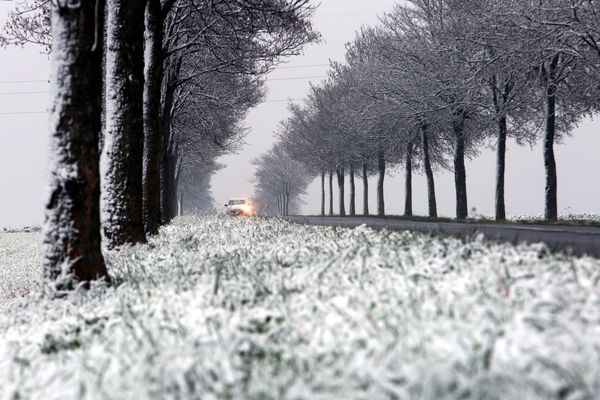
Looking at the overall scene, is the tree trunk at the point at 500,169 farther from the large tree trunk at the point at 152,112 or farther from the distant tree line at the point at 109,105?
the large tree trunk at the point at 152,112

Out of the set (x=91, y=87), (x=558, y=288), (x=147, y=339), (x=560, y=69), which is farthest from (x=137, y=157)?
(x=560, y=69)

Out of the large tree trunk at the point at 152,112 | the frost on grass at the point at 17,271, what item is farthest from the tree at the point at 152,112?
the frost on grass at the point at 17,271

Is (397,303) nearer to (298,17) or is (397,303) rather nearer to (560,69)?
(298,17)

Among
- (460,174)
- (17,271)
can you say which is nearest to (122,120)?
(17,271)

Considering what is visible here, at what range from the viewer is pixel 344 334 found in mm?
3217

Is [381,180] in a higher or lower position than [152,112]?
lower

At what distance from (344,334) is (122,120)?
773 centimetres

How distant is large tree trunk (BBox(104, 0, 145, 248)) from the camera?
9648mm

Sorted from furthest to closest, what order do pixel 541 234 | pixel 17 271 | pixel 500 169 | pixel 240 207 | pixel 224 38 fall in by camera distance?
pixel 240 207 → pixel 500 169 → pixel 224 38 → pixel 17 271 → pixel 541 234

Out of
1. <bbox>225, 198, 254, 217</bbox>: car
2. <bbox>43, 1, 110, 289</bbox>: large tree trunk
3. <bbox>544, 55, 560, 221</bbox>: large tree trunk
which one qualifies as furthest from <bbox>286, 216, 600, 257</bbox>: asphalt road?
<bbox>225, 198, 254, 217</bbox>: car

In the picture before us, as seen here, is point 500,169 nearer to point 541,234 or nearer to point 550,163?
point 550,163

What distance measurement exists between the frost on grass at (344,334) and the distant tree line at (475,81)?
1397cm

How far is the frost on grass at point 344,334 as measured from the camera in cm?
263

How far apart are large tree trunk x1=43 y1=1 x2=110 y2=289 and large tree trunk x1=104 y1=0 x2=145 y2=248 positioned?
Result: 11.2 feet
